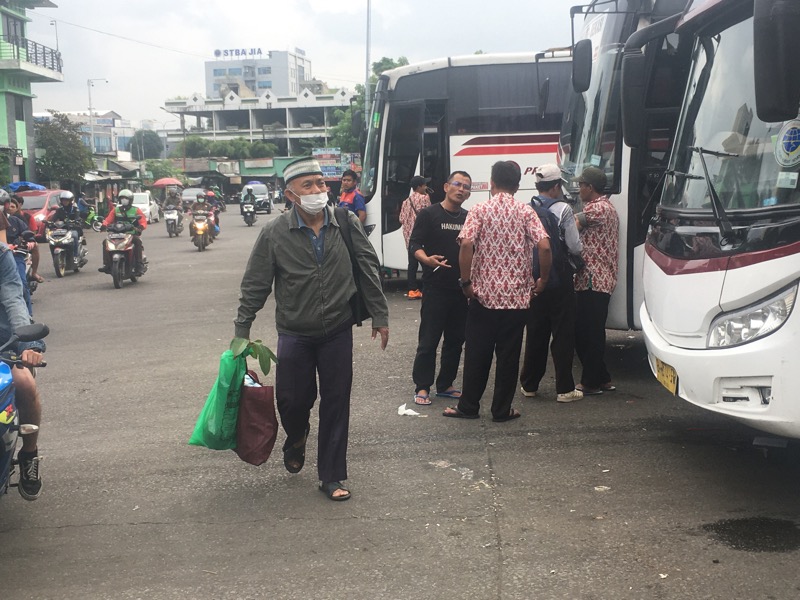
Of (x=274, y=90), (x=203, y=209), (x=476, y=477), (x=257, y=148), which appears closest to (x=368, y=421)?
(x=476, y=477)

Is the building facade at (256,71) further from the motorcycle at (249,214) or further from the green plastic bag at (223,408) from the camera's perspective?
the green plastic bag at (223,408)

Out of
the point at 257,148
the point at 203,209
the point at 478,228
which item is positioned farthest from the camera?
the point at 257,148

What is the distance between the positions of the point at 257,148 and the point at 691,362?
4271 inches

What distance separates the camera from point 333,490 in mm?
5309

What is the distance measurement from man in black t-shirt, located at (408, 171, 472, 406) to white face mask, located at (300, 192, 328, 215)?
197cm

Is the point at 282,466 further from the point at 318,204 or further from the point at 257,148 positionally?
the point at 257,148

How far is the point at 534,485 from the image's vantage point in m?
5.41

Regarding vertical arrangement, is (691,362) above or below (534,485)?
above

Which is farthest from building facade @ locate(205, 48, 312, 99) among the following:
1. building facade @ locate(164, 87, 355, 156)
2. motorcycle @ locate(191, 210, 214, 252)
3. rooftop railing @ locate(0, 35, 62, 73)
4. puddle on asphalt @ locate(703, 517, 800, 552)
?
puddle on asphalt @ locate(703, 517, 800, 552)

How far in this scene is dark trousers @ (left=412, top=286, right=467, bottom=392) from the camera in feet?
24.3

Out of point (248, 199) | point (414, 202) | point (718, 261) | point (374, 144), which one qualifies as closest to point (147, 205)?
point (248, 199)

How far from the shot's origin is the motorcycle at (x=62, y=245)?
65.0ft

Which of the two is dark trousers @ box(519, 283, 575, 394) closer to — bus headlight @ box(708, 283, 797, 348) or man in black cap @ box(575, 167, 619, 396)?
man in black cap @ box(575, 167, 619, 396)

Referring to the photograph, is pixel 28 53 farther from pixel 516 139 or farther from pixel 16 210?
pixel 516 139
